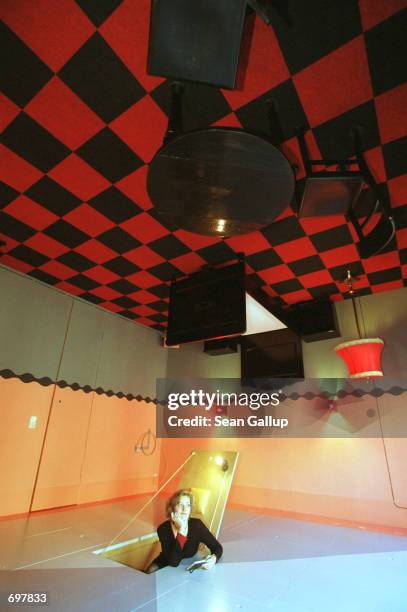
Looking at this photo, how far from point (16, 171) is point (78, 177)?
427 millimetres

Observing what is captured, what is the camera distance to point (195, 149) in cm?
144

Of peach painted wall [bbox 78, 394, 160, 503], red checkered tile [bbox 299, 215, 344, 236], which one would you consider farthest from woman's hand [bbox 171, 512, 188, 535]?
red checkered tile [bbox 299, 215, 344, 236]

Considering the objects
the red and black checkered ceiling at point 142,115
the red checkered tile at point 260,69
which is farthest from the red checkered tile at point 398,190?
the red checkered tile at point 260,69

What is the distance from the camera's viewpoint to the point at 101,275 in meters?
3.54

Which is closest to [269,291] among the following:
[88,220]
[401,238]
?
[401,238]

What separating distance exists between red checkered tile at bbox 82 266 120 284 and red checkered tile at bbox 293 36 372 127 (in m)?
2.47

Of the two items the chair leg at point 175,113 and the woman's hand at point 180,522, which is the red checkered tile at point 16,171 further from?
the woman's hand at point 180,522

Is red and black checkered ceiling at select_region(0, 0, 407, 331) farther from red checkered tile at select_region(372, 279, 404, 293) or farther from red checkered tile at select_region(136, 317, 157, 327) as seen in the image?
red checkered tile at select_region(136, 317, 157, 327)

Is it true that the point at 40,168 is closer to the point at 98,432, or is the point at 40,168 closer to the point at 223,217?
the point at 223,217

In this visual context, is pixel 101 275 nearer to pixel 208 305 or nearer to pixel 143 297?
pixel 143 297

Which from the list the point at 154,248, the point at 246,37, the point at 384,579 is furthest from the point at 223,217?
the point at 384,579

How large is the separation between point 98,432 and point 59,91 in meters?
3.65

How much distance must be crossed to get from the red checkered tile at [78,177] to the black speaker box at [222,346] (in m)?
2.55

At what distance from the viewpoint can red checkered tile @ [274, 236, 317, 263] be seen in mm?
2807
